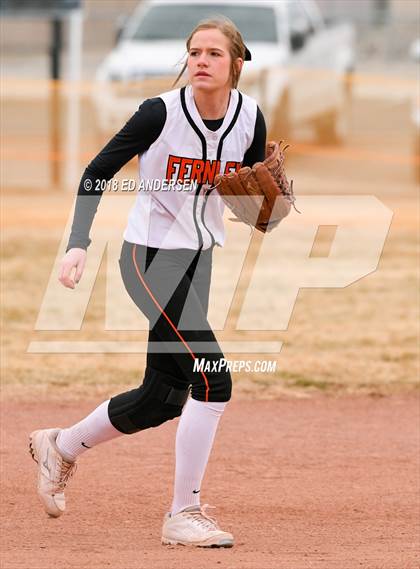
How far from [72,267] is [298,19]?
1561 cm

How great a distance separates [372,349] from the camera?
29.8 ft

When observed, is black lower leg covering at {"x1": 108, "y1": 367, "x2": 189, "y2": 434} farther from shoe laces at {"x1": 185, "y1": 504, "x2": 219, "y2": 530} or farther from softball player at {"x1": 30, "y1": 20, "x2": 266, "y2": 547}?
shoe laces at {"x1": 185, "y1": 504, "x2": 219, "y2": 530}

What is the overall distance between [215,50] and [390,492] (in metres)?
2.37

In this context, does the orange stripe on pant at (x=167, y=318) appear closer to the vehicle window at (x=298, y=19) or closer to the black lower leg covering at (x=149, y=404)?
the black lower leg covering at (x=149, y=404)

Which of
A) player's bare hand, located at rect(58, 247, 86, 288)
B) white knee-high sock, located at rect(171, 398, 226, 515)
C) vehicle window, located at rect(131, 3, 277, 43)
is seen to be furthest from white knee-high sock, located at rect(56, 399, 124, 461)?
vehicle window, located at rect(131, 3, 277, 43)

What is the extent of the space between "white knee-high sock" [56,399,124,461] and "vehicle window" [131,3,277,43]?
1374cm

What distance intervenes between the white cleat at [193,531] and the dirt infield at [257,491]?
5cm

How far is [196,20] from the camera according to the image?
18.4 meters

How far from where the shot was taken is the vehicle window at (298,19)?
18.7 m

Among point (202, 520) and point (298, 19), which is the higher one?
point (298, 19)

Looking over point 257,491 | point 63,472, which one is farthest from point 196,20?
point 63,472

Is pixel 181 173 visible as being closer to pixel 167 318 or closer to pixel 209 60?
pixel 209 60

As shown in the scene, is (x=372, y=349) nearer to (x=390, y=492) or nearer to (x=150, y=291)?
(x=390, y=492)

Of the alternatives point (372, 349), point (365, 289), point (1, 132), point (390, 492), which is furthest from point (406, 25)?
point (390, 492)
